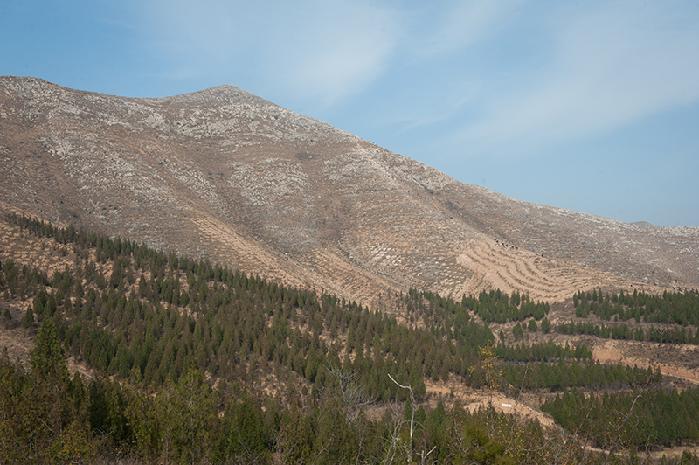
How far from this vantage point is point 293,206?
69.7 m

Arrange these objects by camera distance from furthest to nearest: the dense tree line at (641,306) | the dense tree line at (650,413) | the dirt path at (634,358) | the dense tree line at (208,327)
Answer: the dense tree line at (641,306) < the dirt path at (634,358) < the dense tree line at (208,327) < the dense tree line at (650,413)

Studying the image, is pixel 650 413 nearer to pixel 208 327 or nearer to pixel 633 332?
pixel 633 332

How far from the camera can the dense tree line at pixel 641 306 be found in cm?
4238

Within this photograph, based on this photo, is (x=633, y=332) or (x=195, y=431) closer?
(x=195, y=431)

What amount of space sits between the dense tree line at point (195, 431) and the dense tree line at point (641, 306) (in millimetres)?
25231

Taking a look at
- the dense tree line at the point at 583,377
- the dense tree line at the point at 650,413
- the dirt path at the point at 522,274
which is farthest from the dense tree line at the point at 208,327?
the dirt path at the point at 522,274

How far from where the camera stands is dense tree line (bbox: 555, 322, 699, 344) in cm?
4009

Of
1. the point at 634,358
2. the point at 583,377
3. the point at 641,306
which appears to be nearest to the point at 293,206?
the point at 641,306

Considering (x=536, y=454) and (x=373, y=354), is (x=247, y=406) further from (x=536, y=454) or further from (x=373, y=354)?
(x=373, y=354)

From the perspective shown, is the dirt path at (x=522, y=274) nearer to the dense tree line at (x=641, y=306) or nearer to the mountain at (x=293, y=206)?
the mountain at (x=293, y=206)

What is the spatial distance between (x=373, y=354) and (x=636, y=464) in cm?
1748

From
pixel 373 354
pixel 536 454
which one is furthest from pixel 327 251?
pixel 536 454

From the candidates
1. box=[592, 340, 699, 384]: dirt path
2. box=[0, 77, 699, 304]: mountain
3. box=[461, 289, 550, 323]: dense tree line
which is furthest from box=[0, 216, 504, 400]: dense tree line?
box=[0, 77, 699, 304]: mountain

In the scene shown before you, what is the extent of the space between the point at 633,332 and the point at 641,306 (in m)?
4.46
